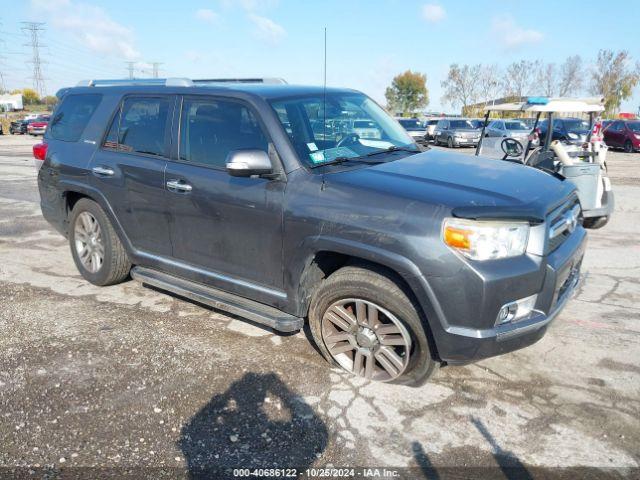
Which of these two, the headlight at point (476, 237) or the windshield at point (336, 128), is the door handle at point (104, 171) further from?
the headlight at point (476, 237)

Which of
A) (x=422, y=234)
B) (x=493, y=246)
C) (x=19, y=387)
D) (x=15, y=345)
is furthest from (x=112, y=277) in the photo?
(x=493, y=246)

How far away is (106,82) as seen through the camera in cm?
514

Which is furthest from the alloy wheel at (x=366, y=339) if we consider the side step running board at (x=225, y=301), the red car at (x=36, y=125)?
the red car at (x=36, y=125)

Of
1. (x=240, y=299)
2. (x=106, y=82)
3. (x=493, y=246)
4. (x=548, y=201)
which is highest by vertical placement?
(x=106, y=82)

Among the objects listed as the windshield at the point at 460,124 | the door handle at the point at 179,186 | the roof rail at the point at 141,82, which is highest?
the roof rail at the point at 141,82

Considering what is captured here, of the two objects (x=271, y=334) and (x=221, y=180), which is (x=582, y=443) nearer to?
(x=271, y=334)

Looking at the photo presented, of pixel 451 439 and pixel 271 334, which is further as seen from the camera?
pixel 271 334

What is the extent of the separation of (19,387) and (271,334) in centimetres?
176

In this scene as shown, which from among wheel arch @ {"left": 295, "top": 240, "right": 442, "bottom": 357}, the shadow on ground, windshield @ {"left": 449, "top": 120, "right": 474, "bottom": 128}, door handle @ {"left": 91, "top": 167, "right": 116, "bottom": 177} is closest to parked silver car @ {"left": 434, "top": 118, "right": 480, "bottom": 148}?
windshield @ {"left": 449, "top": 120, "right": 474, "bottom": 128}

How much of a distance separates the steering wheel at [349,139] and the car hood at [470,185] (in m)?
0.36

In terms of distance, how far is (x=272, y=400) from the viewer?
10.7 feet

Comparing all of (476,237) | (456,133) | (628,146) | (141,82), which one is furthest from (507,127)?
(476,237)

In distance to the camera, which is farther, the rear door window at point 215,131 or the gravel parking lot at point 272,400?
the rear door window at point 215,131

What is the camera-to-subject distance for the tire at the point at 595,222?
7.08 meters
